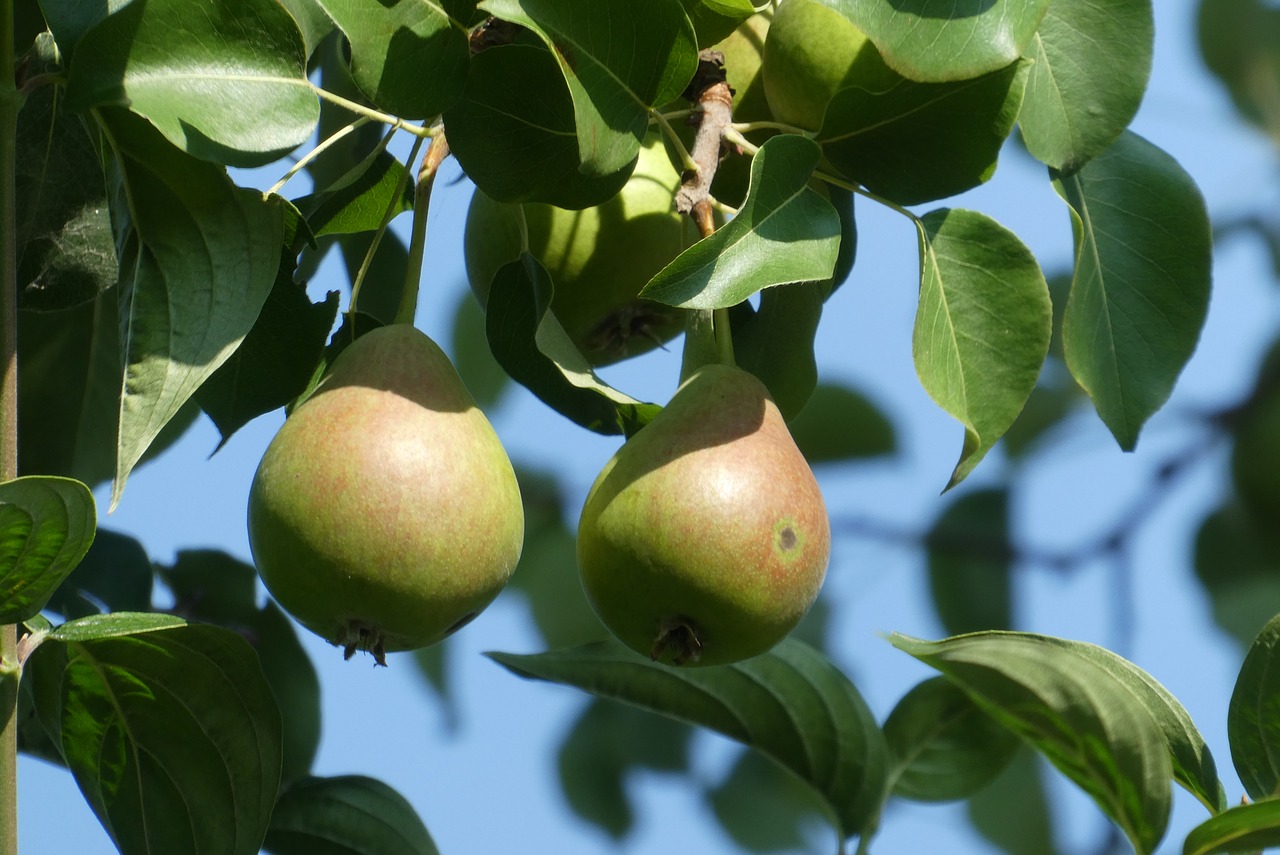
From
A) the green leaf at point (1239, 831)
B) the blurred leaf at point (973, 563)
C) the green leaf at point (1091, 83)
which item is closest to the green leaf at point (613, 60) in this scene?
the green leaf at point (1091, 83)

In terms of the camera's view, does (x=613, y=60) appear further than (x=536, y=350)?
No

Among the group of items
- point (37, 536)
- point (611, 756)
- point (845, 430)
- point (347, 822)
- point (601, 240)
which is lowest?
point (611, 756)

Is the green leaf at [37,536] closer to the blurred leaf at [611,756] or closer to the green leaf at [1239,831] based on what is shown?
the green leaf at [1239,831]

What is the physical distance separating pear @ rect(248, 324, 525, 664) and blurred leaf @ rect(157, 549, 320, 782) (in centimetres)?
46

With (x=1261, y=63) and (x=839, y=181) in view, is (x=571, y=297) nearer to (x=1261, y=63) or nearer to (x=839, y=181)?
(x=839, y=181)

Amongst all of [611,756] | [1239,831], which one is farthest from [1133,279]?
[611,756]

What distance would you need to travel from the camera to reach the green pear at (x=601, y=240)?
1.07 meters

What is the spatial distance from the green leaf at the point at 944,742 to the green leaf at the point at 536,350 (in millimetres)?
408

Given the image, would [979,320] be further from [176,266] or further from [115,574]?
[115,574]

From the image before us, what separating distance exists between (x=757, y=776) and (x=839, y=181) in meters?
0.87

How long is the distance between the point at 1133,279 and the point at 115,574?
940mm

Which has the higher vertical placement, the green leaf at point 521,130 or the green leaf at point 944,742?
A: the green leaf at point 521,130

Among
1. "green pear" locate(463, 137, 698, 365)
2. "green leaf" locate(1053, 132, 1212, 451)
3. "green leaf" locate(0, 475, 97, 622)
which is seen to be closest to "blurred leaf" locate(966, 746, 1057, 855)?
"green leaf" locate(1053, 132, 1212, 451)

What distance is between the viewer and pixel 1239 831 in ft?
2.44
